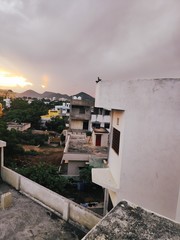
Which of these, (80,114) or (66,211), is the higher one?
(80,114)

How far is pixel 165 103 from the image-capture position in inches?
206

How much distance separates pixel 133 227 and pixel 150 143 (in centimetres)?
298

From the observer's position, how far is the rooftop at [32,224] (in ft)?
18.9

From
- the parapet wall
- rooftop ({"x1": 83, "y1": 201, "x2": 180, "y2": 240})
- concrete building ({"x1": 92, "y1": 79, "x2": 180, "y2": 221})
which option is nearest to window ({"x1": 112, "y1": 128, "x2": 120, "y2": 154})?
concrete building ({"x1": 92, "y1": 79, "x2": 180, "y2": 221})

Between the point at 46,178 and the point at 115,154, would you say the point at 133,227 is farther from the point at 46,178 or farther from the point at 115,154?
the point at 46,178

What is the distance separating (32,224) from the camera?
624 cm

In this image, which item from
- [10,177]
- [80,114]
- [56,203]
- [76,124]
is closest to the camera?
[56,203]

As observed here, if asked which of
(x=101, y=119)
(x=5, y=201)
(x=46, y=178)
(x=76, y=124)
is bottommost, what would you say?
(x=46, y=178)

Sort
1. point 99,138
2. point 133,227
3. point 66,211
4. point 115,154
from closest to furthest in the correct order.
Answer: point 133,227 → point 66,211 → point 115,154 → point 99,138

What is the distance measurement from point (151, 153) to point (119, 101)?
1.87 metres

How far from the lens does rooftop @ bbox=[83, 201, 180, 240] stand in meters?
2.78

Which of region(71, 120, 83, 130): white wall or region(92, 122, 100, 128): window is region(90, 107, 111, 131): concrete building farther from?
region(71, 120, 83, 130): white wall

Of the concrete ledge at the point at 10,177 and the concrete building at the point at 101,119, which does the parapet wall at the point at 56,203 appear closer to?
the concrete ledge at the point at 10,177

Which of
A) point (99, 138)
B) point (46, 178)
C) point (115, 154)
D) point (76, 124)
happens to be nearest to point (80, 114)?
point (76, 124)
